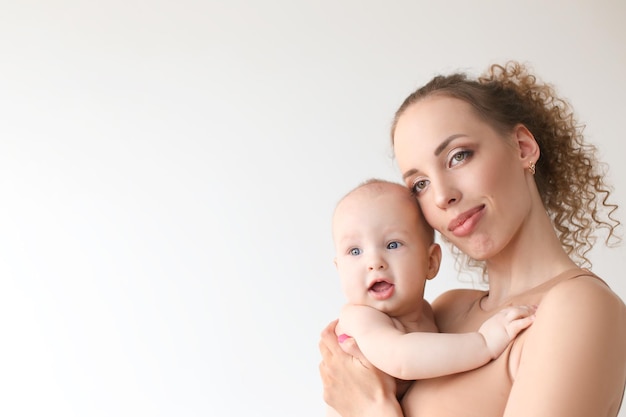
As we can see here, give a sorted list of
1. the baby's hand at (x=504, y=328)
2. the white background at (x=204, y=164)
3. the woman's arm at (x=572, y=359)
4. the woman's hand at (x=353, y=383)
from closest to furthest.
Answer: the woman's arm at (x=572, y=359) < the baby's hand at (x=504, y=328) < the woman's hand at (x=353, y=383) < the white background at (x=204, y=164)

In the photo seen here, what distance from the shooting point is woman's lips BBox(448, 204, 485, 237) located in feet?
5.69

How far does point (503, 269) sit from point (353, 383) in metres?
0.42

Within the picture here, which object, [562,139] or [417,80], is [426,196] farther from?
[417,80]

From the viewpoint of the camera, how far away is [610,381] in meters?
1.48

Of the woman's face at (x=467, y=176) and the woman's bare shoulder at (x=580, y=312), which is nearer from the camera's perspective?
the woman's bare shoulder at (x=580, y=312)

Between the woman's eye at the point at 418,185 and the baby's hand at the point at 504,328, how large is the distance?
366mm

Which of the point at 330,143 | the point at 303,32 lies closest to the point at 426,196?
the point at 330,143

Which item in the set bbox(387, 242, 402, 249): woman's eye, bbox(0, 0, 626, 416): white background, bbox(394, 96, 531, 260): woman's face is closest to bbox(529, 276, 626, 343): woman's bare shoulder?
bbox(394, 96, 531, 260): woman's face

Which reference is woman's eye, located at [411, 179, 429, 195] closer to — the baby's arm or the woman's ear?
the woman's ear

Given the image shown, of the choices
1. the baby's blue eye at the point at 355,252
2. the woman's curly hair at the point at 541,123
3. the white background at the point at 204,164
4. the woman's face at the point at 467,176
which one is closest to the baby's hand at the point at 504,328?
the woman's face at the point at 467,176

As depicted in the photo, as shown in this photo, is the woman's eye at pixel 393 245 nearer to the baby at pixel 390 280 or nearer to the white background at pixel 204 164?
the baby at pixel 390 280

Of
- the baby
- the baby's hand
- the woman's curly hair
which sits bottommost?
the baby's hand

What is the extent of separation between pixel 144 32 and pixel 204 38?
0.26 meters

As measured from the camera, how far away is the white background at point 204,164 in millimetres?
3309
